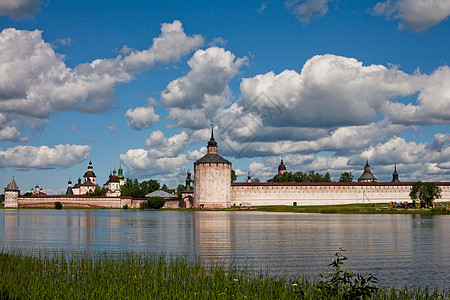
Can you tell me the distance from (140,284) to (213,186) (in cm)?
8217

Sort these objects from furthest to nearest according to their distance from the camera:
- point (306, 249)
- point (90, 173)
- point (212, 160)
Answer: point (90, 173) < point (212, 160) < point (306, 249)

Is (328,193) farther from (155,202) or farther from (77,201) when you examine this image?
(77,201)

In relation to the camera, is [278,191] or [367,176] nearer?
[278,191]

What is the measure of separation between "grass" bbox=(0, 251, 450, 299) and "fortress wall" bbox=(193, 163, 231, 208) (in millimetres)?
78691

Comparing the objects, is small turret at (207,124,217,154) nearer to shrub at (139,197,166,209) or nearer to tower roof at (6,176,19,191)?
shrub at (139,197,166,209)

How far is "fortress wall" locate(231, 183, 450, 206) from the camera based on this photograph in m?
93.8

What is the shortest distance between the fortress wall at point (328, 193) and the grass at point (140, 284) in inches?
3156

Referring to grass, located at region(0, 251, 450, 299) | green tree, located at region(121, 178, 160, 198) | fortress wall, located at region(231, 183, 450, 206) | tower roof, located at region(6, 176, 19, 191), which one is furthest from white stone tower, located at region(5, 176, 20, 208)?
grass, located at region(0, 251, 450, 299)

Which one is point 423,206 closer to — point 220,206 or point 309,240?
point 220,206

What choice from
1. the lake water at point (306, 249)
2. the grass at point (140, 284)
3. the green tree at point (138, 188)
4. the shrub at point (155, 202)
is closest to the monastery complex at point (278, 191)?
the shrub at point (155, 202)

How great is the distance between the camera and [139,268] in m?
14.3

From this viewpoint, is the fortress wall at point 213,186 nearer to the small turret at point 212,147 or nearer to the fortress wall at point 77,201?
the small turret at point 212,147

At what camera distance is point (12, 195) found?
114m

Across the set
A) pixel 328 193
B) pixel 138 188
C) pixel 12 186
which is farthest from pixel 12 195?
pixel 328 193
